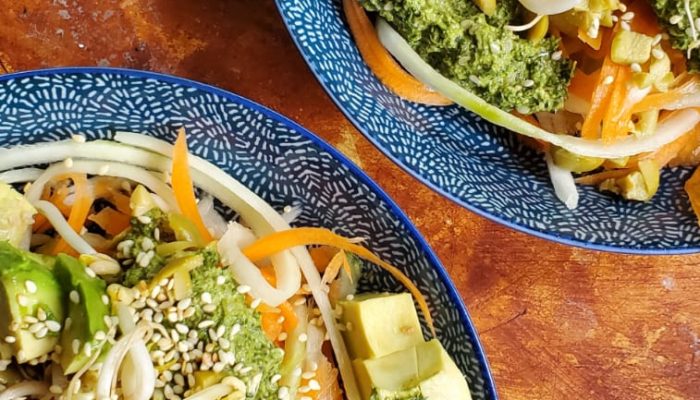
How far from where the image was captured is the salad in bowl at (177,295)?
1.54 m

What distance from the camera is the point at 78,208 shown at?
66.9 inches

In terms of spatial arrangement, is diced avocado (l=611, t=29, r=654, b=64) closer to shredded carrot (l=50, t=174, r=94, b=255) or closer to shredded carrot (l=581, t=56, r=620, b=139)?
shredded carrot (l=581, t=56, r=620, b=139)

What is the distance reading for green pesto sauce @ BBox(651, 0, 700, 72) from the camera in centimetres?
175

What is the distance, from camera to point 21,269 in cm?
149

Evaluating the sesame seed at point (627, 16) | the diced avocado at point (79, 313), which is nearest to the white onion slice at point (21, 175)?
the diced avocado at point (79, 313)

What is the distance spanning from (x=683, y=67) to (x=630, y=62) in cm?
15

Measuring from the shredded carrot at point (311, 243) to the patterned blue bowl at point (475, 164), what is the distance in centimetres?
18

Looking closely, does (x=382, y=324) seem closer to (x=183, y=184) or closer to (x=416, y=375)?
(x=416, y=375)

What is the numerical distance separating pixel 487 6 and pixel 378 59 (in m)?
→ 0.25

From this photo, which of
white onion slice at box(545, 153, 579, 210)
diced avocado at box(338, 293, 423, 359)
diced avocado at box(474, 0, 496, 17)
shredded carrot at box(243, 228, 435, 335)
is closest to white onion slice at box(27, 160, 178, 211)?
shredded carrot at box(243, 228, 435, 335)

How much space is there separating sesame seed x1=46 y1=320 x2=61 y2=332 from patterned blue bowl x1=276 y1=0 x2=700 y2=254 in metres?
0.65

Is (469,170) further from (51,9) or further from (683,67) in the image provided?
(51,9)

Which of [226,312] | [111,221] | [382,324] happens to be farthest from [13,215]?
[382,324]

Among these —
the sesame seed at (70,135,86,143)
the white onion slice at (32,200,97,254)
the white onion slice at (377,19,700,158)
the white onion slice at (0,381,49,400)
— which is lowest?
the white onion slice at (0,381,49,400)
